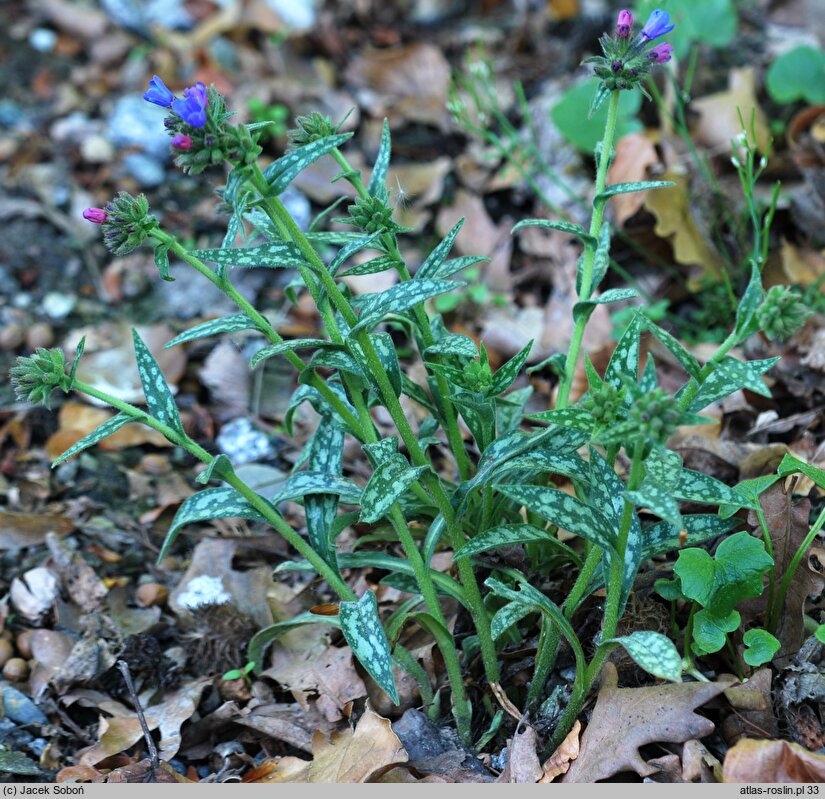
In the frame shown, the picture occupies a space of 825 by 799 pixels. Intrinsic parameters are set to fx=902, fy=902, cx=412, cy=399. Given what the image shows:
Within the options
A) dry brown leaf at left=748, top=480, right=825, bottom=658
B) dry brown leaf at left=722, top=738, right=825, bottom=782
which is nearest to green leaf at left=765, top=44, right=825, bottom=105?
dry brown leaf at left=748, top=480, right=825, bottom=658

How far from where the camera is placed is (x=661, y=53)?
188cm

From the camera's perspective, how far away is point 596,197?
Answer: 6.61 ft

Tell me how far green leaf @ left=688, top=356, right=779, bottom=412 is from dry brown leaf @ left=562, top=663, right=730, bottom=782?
2.10ft

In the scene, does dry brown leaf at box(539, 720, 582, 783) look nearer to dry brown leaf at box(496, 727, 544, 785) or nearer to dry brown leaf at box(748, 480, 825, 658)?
dry brown leaf at box(496, 727, 544, 785)

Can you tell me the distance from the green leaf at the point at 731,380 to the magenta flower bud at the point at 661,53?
671 mm

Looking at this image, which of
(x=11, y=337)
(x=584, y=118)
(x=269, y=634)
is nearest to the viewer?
(x=269, y=634)

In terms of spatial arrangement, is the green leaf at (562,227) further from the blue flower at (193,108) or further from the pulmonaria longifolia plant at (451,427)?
the blue flower at (193,108)

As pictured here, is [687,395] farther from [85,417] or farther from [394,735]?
[85,417]

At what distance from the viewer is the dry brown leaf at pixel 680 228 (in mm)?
3361

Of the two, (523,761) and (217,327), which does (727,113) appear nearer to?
(217,327)

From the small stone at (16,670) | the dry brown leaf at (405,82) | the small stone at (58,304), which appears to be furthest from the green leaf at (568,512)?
the dry brown leaf at (405,82)

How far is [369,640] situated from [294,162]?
1.00 m

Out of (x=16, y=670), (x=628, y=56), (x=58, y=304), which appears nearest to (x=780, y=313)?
(x=628, y=56)

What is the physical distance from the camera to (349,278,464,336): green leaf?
1.77 metres
